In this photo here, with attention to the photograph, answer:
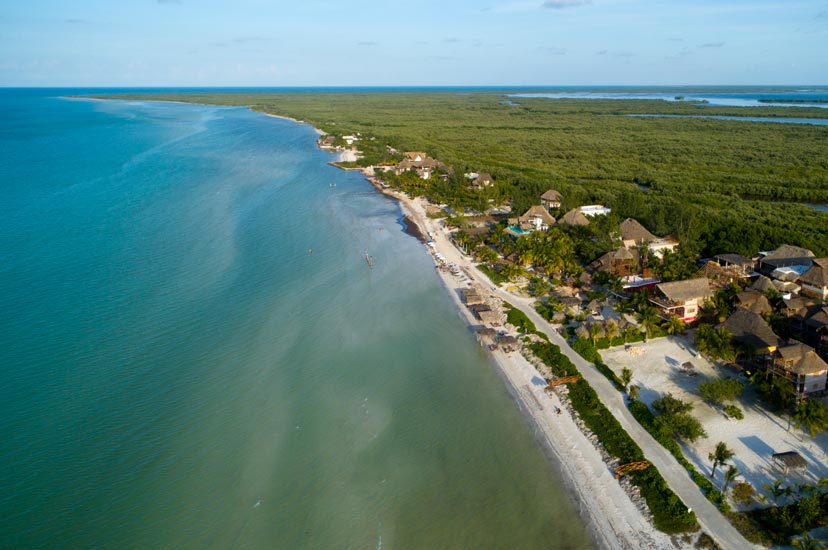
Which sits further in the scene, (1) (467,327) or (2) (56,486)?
(1) (467,327)

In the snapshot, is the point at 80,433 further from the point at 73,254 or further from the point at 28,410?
the point at 73,254

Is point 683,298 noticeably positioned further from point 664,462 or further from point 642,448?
point 664,462

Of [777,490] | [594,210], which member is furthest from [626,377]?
[594,210]

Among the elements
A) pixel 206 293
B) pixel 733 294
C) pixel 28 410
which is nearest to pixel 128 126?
pixel 206 293

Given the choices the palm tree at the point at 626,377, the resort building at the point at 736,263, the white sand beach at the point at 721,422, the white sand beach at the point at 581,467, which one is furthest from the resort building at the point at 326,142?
the palm tree at the point at 626,377

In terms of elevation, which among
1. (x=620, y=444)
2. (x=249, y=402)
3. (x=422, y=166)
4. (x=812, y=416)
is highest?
(x=422, y=166)

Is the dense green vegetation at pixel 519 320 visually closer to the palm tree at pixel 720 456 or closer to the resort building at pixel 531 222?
the palm tree at pixel 720 456
